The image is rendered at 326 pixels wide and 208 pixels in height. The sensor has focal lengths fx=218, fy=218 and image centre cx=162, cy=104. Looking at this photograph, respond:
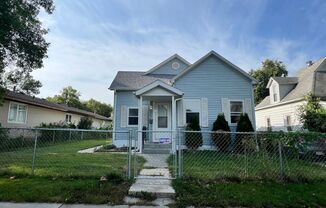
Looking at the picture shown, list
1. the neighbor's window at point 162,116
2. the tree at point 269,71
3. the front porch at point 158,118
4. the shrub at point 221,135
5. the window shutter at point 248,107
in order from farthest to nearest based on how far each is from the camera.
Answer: the tree at point 269,71
the window shutter at point 248,107
the neighbor's window at point 162,116
the front porch at point 158,118
the shrub at point 221,135

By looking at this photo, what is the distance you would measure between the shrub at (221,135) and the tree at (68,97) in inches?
2025

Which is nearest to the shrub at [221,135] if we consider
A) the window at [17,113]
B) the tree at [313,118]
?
the tree at [313,118]

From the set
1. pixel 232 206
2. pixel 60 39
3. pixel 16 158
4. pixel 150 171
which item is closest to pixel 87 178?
pixel 150 171

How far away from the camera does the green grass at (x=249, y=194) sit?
4.35 m

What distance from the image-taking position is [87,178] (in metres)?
5.76

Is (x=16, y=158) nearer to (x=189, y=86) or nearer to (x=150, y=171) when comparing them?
(x=150, y=171)

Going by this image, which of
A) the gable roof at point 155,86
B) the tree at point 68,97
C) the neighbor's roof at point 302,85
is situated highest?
the tree at point 68,97

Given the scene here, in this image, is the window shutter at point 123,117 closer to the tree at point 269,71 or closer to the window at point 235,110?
the window at point 235,110

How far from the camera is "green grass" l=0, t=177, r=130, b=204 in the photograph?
441 centimetres

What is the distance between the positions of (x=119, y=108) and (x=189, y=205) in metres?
11.3

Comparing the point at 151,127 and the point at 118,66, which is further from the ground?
the point at 118,66

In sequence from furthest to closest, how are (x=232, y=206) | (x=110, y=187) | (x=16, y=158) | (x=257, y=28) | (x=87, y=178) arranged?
(x=257, y=28), (x=16, y=158), (x=87, y=178), (x=110, y=187), (x=232, y=206)

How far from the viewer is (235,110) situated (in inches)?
531

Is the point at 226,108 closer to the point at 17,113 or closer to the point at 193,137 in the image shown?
the point at 193,137
